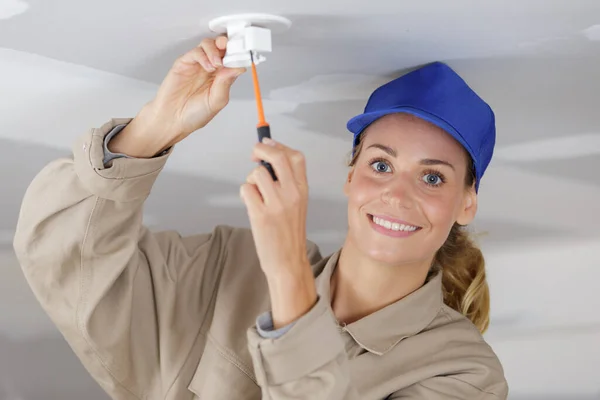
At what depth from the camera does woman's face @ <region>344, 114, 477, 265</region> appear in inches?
61.1

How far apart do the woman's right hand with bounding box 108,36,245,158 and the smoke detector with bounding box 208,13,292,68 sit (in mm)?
100

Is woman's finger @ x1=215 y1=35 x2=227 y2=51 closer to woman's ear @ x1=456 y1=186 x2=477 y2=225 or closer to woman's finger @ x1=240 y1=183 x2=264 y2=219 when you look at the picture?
woman's finger @ x1=240 y1=183 x2=264 y2=219

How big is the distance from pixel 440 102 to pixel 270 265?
0.50 m

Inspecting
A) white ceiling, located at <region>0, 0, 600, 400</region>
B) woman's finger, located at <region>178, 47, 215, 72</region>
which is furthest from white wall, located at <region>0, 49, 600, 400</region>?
woman's finger, located at <region>178, 47, 215, 72</region>

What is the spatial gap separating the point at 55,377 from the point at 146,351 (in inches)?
22.2

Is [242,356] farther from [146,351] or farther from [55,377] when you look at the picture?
[55,377]

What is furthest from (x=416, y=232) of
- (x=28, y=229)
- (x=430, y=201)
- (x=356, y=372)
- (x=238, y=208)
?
(x=28, y=229)

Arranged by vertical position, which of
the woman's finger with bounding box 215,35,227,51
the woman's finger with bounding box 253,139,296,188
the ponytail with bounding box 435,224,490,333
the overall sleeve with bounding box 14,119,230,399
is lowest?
the ponytail with bounding box 435,224,490,333

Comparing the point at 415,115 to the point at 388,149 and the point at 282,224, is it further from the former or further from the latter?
the point at 282,224

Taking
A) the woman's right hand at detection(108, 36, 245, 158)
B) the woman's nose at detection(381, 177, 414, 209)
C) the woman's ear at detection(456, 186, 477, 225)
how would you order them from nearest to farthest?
1. the woman's right hand at detection(108, 36, 245, 158)
2. the woman's nose at detection(381, 177, 414, 209)
3. the woman's ear at detection(456, 186, 477, 225)

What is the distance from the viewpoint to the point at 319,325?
1.23 metres

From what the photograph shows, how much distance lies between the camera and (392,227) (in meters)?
1.56

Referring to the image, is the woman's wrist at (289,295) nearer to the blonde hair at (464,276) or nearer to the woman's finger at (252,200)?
the woman's finger at (252,200)

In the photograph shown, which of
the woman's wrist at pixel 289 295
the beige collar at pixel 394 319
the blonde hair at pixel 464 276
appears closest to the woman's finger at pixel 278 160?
the woman's wrist at pixel 289 295
